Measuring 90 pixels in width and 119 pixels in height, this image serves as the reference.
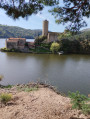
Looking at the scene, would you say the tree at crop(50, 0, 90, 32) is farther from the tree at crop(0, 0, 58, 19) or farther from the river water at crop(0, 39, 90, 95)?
the river water at crop(0, 39, 90, 95)

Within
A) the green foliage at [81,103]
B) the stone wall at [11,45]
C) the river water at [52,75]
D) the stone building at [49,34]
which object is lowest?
the river water at [52,75]

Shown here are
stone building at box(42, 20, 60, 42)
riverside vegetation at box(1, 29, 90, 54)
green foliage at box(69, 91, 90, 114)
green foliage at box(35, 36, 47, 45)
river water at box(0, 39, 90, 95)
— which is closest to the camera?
green foliage at box(69, 91, 90, 114)

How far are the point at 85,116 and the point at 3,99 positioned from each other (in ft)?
8.32

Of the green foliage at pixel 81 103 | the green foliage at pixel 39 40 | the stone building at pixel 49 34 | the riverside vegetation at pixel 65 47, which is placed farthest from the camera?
the stone building at pixel 49 34

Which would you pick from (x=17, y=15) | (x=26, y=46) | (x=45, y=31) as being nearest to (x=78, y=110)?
(x=17, y=15)

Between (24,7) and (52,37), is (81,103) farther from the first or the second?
(52,37)

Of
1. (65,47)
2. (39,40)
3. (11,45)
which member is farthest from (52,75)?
(39,40)

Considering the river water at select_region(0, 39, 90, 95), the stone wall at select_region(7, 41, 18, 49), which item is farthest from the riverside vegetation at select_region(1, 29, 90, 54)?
the river water at select_region(0, 39, 90, 95)

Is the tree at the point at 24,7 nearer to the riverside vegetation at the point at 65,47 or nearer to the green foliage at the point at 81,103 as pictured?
the green foliage at the point at 81,103

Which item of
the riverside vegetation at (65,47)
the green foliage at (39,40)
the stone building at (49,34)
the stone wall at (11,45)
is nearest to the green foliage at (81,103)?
the riverside vegetation at (65,47)

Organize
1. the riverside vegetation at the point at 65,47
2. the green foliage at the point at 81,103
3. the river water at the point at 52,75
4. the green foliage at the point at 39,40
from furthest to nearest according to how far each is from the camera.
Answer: the green foliage at the point at 39,40 < the riverside vegetation at the point at 65,47 < the river water at the point at 52,75 < the green foliage at the point at 81,103

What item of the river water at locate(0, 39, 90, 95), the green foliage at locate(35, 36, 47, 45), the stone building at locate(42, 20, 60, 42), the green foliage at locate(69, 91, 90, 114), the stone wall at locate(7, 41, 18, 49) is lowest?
the river water at locate(0, 39, 90, 95)

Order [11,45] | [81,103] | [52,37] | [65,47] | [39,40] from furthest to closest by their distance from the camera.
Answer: [39,40] < [52,37] < [65,47] < [11,45] < [81,103]

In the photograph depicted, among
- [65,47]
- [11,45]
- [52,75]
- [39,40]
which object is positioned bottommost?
[52,75]
